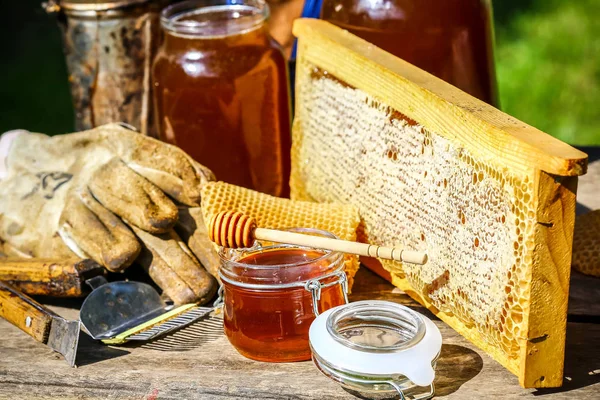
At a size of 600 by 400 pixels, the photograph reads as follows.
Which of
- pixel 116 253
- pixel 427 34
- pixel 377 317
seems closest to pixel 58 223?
pixel 116 253

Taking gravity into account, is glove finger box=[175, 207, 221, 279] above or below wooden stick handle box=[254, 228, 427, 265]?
below

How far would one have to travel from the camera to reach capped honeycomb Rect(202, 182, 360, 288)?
65.1 inches

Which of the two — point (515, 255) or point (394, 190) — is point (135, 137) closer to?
point (394, 190)

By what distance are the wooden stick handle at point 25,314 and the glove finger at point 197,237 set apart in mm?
354

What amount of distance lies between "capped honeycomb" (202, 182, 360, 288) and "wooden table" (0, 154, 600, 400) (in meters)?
0.24

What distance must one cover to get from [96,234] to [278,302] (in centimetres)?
50

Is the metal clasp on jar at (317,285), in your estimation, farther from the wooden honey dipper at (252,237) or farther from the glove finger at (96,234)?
the glove finger at (96,234)

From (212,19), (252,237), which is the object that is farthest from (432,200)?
(212,19)

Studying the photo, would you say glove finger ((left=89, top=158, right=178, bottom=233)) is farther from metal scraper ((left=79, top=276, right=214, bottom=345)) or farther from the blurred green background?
the blurred green background

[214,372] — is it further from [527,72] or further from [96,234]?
[527,72]

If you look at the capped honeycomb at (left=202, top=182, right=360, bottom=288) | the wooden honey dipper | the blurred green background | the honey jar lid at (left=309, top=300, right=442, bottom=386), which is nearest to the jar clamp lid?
the honey jar lid at (left=309, top=300, right=442, bottom=386)

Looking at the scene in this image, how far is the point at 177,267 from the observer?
169 cm

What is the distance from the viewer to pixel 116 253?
167 centimetres

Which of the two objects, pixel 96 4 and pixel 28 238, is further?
pixel 96 4
